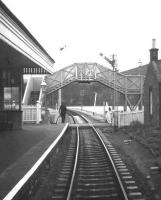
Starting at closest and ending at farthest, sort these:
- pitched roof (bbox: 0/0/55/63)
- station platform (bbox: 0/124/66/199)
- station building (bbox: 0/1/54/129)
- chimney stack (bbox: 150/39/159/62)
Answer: station platform (bbox: 0/124/66/199) → pitched roof (bbox: 0/0/55/63) → station building (bbox: 0/1/54/129) → chimney stack (bbox: 150/39/159/62)

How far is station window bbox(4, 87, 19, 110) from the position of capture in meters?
20.7

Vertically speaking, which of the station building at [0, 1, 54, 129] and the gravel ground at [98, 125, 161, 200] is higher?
the station building at [0, 1, 54, 129]

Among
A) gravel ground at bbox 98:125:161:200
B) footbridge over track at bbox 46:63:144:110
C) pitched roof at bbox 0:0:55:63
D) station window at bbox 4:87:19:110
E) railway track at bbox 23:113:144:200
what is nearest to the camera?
railway track at bbox 23:113:144:200

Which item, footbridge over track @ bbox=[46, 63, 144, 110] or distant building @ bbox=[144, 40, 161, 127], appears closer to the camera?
distant building @ bbox=[144, 40, 161, 127]

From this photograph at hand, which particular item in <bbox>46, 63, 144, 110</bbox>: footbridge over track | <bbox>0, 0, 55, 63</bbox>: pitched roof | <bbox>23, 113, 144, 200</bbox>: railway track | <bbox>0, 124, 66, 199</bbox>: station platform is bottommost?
<bbox>23, 113, 144, 200</bbox>: railway track

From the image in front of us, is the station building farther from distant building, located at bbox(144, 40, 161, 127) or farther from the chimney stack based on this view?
the chimney stack

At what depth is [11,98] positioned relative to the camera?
20734 mm

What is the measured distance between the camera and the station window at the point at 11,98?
20.7 m

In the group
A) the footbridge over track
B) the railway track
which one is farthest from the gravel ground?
the footbridge over track

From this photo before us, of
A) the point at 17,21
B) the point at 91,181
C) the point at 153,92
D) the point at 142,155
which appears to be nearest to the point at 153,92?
the point at 153,92

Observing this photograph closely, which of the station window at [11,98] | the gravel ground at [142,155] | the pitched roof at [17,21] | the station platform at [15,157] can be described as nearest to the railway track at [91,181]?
the gravel ground at [142,155]

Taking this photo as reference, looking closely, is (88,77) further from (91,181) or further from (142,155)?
(91,181)

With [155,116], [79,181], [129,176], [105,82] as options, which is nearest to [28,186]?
[79,181]

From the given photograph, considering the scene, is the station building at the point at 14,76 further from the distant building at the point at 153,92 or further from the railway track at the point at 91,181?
the distant building at the point at 153,92
